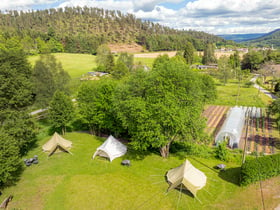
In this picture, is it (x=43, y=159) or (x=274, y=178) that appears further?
(x=43, y=159)

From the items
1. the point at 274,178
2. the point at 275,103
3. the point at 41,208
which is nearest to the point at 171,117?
the point at 274,178

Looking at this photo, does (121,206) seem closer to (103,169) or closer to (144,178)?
(144,178)

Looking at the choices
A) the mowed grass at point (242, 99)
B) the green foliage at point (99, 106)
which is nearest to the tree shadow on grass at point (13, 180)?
the green foliage at point (99, 106)

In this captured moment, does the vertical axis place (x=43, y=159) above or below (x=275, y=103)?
below

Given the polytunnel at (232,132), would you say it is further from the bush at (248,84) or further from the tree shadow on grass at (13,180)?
the bush at (248,84)

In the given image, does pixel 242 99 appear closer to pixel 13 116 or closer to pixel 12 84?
pixel 13 116

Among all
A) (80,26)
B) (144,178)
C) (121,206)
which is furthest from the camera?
(80,26)

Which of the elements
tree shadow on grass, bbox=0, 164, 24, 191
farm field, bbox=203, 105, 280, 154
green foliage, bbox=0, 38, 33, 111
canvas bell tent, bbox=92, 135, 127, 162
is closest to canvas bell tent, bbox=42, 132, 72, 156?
tree shadow on grass, bbox=0, 164, 24, 191

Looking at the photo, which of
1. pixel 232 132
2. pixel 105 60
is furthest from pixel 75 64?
pixel 232 132
